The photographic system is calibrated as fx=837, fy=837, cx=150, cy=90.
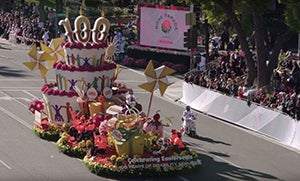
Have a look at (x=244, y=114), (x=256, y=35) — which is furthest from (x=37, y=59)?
(x=256, y=35)

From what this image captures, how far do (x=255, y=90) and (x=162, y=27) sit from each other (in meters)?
14.0

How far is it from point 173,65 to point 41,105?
666 inches

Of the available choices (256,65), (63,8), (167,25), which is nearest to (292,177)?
(256,65)

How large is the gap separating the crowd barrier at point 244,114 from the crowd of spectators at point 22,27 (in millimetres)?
20321

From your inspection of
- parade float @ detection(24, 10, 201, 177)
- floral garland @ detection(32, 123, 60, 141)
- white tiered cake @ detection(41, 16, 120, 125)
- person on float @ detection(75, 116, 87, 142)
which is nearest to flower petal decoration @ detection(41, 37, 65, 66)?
parade float @ detection(24, 10, 201, 177)

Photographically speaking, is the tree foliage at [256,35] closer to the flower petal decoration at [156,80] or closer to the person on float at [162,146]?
the flower petal decoration at [156,80]

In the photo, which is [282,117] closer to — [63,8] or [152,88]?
[152,88]

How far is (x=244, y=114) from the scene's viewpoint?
35.1 metres

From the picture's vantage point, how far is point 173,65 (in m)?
49.0

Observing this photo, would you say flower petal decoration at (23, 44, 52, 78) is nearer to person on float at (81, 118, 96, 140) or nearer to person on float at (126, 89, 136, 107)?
person on float at (126, 89, 136, 107)

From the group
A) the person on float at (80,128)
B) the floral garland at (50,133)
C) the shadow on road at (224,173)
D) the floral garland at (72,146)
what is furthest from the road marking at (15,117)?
the shadow on road at (224,173)

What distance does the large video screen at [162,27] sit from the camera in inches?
1934

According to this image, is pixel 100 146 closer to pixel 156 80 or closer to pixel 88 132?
pixel 88 132

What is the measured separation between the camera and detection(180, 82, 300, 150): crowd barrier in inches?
1262
